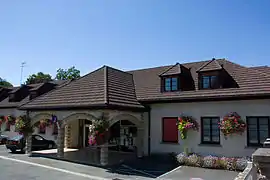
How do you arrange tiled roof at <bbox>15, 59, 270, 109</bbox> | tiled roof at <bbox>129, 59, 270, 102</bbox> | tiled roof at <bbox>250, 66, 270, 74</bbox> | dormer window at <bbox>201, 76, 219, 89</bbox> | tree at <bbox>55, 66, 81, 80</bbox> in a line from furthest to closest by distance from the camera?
tree at <bbox>55, 66, 81, 80</bbox>, dormer window at <bbox>201, 76, 219, 89</bbox>, tiled roof at <bbox>250, 66, 270, 74</bbox>, tiled roof at <bbox>15, 59, 270, 109</bbox>, tiled roof at <bbox>129, 59, 270, 102</bbox>

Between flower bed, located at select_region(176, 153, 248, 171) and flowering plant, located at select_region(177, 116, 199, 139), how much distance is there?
1.38m

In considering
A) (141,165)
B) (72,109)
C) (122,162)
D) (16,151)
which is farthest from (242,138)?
(16,151)

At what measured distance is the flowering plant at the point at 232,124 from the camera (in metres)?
14.5

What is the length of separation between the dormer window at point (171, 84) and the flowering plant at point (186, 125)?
2.75 m

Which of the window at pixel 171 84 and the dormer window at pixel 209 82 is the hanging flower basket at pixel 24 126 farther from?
the dormer window at pixel 209 82

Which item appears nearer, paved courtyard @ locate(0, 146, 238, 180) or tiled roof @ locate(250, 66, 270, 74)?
paved courtyard @ locate(0, 146, 238, 180)

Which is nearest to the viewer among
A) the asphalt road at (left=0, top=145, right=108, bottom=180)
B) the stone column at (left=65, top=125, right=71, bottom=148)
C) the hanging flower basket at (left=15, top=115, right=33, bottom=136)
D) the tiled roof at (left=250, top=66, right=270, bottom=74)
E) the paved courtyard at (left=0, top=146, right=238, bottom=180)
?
the asphalt road at (left=0, top=145, right=108, bottom=180)

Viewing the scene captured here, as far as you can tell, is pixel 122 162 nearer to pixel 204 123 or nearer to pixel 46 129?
pixel 204 123

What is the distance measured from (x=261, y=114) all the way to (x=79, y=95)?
462 inches

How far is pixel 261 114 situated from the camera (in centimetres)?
1449

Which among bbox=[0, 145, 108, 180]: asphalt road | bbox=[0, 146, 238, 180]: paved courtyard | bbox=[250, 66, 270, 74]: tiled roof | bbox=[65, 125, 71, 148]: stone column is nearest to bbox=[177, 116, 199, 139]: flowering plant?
bbox=[0, 146, 238, 180]: paved courtyard

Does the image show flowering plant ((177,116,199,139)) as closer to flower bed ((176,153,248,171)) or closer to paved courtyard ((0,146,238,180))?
flower bed ((176,153,248,171))

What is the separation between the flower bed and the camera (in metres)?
13.8

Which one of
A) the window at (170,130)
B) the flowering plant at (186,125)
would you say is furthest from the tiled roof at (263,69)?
the window at (170,130)
